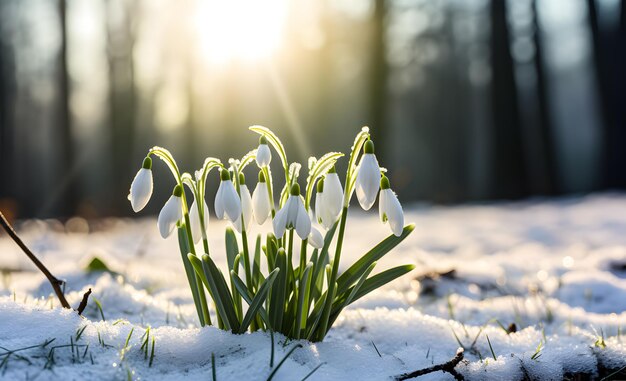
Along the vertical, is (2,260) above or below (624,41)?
below

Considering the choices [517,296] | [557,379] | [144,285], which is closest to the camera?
[557,379]

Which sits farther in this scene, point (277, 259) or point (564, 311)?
point (564, 311)

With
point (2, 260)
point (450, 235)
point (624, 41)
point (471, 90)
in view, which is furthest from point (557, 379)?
point (471, 90)

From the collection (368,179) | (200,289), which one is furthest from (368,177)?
(200,289)

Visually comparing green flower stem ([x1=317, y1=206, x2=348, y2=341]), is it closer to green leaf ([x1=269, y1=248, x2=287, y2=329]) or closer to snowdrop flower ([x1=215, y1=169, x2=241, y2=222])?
green leaf ([x1=269, y1=248, x2=287, y2=329])

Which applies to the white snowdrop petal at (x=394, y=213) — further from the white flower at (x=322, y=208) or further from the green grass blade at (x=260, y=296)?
the green grass blade at (x=260, y=296)

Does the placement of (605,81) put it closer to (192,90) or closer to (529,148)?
(529,148)

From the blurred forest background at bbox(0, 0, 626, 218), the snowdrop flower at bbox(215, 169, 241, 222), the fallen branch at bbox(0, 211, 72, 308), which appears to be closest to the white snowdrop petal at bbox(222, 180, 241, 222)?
the snowdrop flower at bbox(215, 169, 241, 222)
